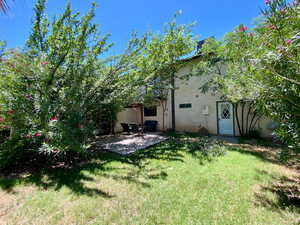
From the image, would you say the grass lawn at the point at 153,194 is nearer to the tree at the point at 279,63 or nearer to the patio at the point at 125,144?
the tree at the point at 279,63

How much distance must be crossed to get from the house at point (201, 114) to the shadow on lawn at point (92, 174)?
17.9 feet

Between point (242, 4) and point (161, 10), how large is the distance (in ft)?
13.2

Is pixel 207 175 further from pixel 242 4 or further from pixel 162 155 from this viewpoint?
pixel 242 4

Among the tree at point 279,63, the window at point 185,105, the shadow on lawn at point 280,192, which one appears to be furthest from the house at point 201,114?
the tree at point 279,63

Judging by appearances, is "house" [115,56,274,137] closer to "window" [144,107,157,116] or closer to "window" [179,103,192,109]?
"window" [179,103,192,109]

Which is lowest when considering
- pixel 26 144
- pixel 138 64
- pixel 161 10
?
pixel 26 144

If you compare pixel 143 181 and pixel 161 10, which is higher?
pixel 161 10

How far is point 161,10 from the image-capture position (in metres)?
7.44

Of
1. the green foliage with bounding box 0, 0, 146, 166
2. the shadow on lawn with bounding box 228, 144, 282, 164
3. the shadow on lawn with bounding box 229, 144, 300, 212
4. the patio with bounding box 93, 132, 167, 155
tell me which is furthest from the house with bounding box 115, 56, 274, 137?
the green foliage with bounding box 0, 0, 146, 166


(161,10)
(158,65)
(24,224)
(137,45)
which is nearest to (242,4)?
(161,10)

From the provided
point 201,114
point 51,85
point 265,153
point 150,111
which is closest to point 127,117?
point 150,111

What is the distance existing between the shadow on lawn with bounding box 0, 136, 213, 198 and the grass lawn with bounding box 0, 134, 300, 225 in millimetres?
25

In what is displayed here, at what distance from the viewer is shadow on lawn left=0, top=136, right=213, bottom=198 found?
3742 millimetres

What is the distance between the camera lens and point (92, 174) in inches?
173
